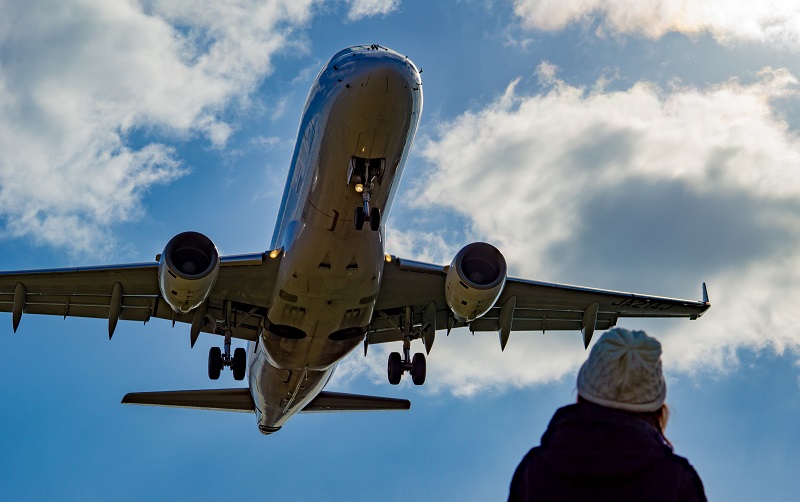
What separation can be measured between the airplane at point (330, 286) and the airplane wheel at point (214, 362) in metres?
0.03

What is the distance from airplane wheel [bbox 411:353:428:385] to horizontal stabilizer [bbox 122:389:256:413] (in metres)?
6.05

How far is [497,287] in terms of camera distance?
19.6 m

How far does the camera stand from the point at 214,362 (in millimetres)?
22000

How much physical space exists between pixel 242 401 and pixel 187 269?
912 cm

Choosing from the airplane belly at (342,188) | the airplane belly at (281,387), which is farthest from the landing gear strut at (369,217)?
the airplane belly at (281,387)

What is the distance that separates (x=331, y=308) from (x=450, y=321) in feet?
18.9

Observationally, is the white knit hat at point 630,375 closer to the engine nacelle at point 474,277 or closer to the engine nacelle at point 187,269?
the engine nacelle at point 187,269

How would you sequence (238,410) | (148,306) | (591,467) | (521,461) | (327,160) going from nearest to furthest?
1. (591,467)
2. (521,461)
3. (327,160)
4. (148,306)
5. (238,410)

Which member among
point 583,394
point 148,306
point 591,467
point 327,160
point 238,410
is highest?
point 327,160

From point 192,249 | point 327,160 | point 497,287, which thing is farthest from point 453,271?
point 192,249

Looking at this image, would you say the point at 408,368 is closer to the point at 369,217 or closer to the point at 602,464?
the point at 369,217

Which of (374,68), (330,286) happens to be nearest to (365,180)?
(374,68)

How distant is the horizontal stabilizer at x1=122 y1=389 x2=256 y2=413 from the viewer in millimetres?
25328

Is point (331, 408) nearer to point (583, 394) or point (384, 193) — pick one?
point (384, 193)
